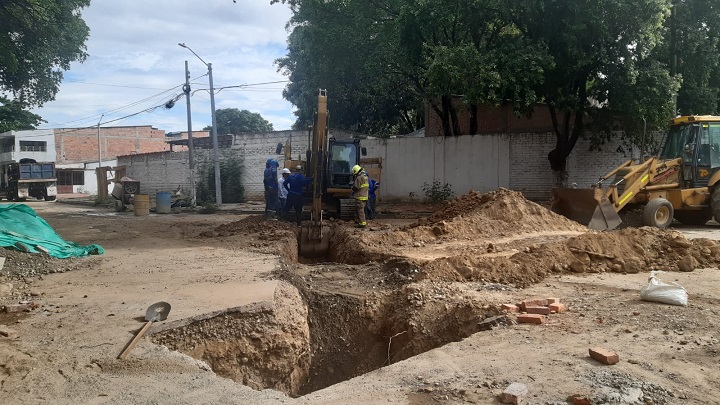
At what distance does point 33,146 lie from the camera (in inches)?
1634

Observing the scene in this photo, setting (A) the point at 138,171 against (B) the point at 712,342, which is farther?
(A) the point at 138,171

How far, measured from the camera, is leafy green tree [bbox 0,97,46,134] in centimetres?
4169

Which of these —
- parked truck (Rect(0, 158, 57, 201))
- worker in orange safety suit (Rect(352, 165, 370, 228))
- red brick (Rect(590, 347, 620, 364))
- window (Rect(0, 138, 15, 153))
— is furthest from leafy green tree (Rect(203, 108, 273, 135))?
red brick (Rect(590, 347, 620, 364))

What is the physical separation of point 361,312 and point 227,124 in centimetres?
4918

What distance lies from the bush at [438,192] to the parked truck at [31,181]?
25.2 m

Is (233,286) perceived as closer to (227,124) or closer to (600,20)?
(600,20)

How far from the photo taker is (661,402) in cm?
383

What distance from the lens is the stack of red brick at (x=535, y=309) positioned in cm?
568

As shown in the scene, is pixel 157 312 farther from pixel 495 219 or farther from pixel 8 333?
pixel 495 219

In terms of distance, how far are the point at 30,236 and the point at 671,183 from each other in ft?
48.1

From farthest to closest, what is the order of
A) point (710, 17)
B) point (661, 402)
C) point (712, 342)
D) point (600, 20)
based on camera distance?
point (710, 17), point (600, 20), point (712, 342), point (661, 402)

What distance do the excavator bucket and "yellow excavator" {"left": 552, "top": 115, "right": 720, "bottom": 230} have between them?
616cm

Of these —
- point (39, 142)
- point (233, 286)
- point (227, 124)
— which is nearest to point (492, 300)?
point (233, 286)

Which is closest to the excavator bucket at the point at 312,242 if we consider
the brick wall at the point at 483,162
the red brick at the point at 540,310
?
the red brick at the point at 540,310
